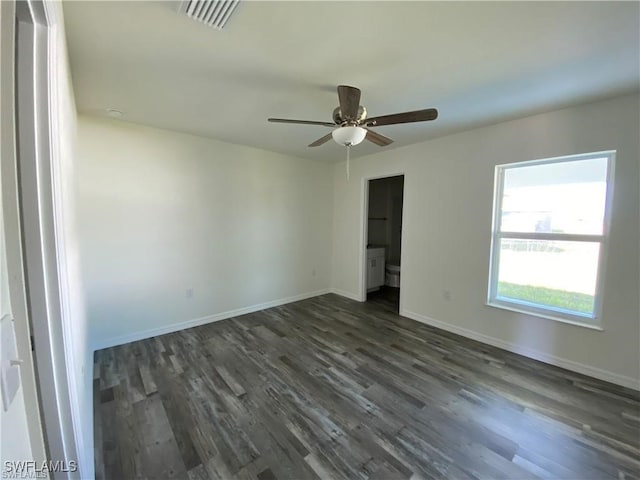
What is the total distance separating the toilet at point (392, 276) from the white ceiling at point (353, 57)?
3512mm

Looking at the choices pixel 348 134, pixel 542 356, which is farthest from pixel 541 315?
pixel 348 134

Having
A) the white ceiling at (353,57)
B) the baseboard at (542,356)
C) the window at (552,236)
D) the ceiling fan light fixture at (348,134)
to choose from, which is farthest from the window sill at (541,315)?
the ceiling fan light fixture at (348,134)

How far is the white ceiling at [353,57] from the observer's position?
141 centimetres

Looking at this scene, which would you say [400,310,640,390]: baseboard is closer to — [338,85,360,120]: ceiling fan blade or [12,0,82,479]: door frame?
[338,85,360,120]: ceiling fan blade

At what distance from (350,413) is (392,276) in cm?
402

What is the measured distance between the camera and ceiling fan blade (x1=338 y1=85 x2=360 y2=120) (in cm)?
177

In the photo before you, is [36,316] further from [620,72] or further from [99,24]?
[620,72]

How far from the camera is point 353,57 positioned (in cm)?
177

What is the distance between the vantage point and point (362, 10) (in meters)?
1.38

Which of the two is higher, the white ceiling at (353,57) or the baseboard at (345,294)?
the white ceiling at (353,57)

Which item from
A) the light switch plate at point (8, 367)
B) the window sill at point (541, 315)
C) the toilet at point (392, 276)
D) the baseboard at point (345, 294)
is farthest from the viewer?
the toilet at point (392, 276)

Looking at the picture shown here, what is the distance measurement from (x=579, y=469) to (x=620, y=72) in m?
2.69

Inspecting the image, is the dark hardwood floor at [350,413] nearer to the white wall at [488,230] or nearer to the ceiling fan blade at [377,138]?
the white wall at [488,230]

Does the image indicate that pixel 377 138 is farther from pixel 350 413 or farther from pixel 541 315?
pixel 541 315
